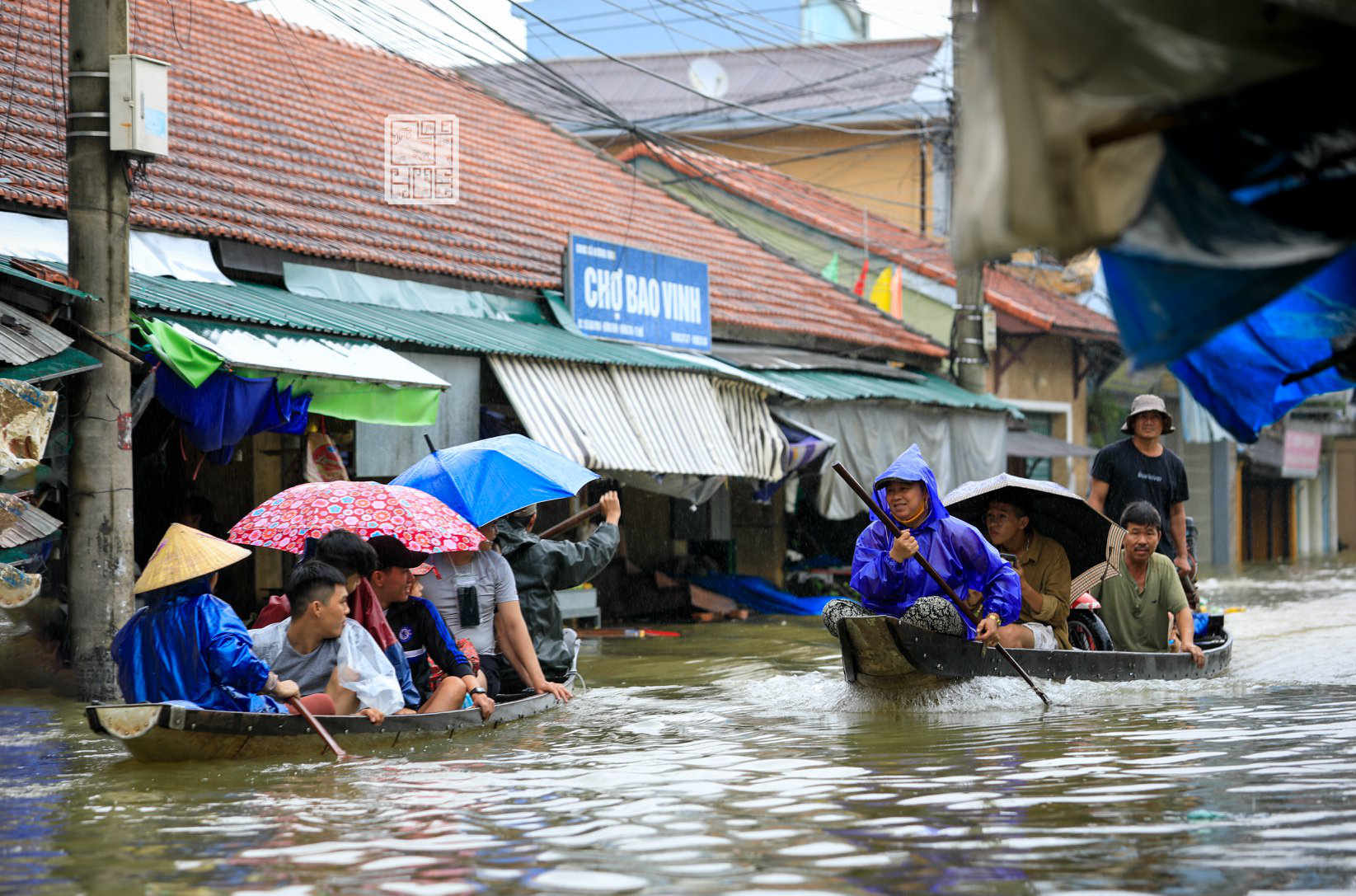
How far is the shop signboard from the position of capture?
36.4 m

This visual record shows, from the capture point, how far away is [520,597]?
10359mm

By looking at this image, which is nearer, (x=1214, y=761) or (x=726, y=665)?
(x=1214, y=761)

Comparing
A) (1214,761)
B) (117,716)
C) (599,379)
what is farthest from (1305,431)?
(117,716)

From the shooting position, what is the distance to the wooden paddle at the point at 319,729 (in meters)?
7.86

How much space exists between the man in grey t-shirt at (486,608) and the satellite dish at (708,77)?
22358 mm

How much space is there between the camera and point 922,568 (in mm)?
9922

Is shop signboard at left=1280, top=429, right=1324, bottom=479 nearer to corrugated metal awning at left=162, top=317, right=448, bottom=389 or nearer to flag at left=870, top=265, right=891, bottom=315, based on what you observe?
flag at left=870, top=265, right=891, bottom=315

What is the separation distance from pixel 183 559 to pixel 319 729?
3.61 ft

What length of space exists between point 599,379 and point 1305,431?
89.2 feet

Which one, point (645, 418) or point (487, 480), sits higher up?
point (645, 418)

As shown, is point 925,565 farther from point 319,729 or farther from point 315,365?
point 315,365

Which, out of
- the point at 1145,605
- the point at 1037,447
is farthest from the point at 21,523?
the point at 1037,447

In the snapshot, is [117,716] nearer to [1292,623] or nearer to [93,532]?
[93,532]

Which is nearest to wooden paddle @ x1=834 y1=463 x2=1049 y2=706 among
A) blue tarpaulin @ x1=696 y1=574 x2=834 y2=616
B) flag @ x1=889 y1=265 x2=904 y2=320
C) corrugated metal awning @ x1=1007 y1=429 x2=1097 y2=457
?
blue tarpaulin @ x1=696 y1=574 x2=834 y2=616
